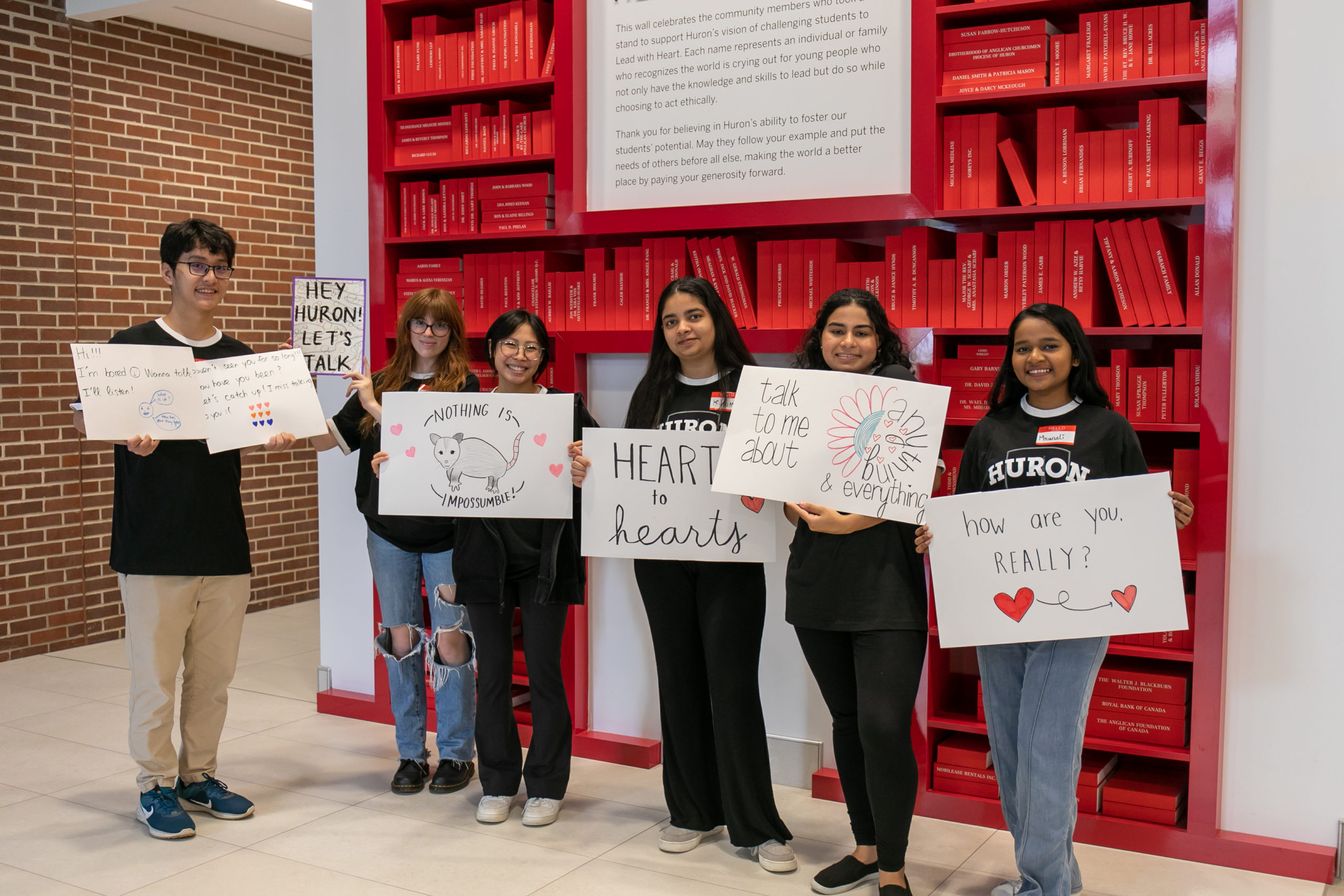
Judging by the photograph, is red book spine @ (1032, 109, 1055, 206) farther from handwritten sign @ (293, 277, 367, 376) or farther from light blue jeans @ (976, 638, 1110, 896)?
handwritten sign @ (293, 277, 367, 376)

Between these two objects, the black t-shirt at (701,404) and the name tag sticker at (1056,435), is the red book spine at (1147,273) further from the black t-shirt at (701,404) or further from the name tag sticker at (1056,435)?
the black t-shirt at (701,404)

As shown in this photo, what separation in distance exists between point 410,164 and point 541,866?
2.52 m

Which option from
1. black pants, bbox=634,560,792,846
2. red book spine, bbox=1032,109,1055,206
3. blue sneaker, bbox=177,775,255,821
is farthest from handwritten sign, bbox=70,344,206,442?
red book spine, bbox=1032,109,1055,206

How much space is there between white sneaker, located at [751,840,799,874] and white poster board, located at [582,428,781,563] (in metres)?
0.75

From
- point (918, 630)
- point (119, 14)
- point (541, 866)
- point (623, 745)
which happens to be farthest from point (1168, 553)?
point (119, 14)

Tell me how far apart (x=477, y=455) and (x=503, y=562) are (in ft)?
1.03

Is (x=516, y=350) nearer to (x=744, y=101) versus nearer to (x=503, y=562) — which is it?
(x=503, y=562)

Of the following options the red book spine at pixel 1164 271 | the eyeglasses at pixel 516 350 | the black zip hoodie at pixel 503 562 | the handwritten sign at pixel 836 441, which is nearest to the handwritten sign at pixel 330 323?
the eyeglasses at pixel 516 350

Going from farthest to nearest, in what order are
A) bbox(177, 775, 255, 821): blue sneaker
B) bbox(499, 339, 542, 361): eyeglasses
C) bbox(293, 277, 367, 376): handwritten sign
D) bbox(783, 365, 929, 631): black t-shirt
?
1. bbox(293, 277, 367, 376): handwritten sign
2. bbox(177, 775, 255, 821): blue sneaker
3. bbox(499, 339, 542, 361): eyeglasses
4. bbox(783, 365, 929, 631): black t-shirt

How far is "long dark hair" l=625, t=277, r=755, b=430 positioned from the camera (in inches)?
112

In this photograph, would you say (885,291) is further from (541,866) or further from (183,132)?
(183,132)

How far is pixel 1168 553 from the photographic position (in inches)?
95.2

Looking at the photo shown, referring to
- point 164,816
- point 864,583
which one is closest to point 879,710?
point 864,583

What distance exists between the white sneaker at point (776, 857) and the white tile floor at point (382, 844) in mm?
25
